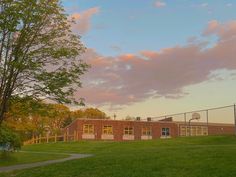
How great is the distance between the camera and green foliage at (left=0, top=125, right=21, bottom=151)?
2414 centimetres

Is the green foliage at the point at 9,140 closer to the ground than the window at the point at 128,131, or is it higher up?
closer to the ground

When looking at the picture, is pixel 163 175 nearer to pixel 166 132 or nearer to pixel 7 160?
pixel 7 160

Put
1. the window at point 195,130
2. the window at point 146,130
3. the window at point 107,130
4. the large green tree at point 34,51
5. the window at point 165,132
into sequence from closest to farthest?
1. the large green tree at point 34,51
2. the window at point 195,130
3. the window at point 107,130
4. the window at point 146,130
5. the window at point 165,132

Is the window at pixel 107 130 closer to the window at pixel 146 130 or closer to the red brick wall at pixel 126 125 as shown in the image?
the red brick wall at pixel 126 125

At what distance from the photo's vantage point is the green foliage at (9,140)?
79.2ft

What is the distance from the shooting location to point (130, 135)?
71.2 meters

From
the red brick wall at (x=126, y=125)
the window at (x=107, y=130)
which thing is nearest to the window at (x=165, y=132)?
the red brick wall at (x=126, y=125)

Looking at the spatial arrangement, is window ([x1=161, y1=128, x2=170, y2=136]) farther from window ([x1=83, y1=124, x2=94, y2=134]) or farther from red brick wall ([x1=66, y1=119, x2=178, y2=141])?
window ([x1=83, y1=124, x2=94, y2=134])

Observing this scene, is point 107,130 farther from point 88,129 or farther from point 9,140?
point 9,140

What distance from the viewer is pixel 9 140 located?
80.4ft

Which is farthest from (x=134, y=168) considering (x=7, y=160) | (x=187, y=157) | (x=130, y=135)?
(x=130, y=135)

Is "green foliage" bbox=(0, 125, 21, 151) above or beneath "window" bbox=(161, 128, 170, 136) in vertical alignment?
beneath

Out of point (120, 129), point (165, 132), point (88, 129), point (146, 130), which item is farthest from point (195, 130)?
point (88, 129)

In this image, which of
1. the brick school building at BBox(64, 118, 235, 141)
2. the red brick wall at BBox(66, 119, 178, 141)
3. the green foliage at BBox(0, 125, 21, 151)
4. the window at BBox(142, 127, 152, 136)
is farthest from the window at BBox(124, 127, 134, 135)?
the green foliage at BBox(0, 125, 21, 151)
